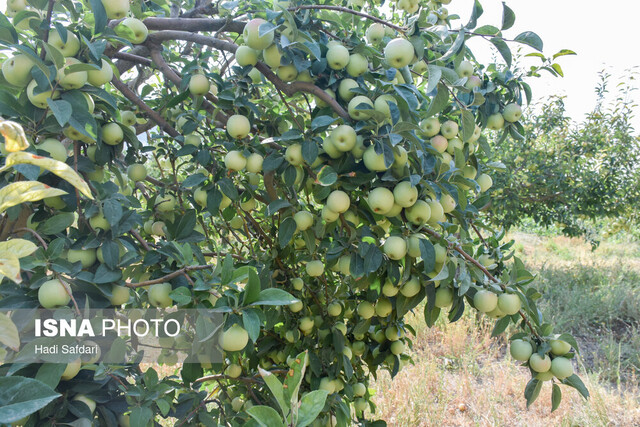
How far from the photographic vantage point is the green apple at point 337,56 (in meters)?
1.16

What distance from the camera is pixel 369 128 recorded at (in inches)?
42.4

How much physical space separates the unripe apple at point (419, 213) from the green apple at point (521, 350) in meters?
0.46

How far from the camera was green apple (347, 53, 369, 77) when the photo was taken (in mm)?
1209

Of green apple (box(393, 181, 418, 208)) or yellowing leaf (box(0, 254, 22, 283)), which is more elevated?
yellowing leaf (box(0, 254, 22, 283))

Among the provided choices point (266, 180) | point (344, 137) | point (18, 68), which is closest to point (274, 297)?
point (344, 137)

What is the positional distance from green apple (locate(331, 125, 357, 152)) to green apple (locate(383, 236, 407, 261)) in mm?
A: 267

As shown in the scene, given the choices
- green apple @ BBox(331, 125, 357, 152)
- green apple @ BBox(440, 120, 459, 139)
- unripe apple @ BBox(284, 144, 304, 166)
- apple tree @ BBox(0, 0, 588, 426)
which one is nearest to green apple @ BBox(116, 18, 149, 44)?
apple tree @ BBox(0, 0, 588, 426)

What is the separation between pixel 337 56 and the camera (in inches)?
45.7

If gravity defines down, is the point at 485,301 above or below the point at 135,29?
below

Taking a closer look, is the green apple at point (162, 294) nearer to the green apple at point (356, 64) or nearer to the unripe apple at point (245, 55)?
the unripe apple at point (245, 55)

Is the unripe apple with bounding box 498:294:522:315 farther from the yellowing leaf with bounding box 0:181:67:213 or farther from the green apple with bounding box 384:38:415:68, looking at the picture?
the yellowing leaf with bounding box 0:181:67:213

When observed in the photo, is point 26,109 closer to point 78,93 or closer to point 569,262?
point 78,93

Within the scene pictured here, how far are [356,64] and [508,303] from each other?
0.77 metres

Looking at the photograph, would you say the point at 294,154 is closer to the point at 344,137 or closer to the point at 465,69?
the point at 344,137
